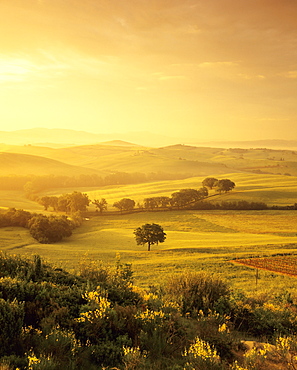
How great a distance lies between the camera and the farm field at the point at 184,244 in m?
32.5

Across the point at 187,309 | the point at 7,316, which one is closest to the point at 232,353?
the point at 187,309

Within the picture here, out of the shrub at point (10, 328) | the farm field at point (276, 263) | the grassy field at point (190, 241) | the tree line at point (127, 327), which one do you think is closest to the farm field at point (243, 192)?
the grassy field at point (190, 241)

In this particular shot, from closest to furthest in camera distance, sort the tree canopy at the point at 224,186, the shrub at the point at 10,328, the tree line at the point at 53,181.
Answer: the shrub at the point at 10,328 → the tree canopy at the point at 224,186 → the tree line at the point at 53,181

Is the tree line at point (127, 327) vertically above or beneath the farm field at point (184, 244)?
above

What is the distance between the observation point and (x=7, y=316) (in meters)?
7.94

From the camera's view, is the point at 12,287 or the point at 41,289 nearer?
the point at 12,287

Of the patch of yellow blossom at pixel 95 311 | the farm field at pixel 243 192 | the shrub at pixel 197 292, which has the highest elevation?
the farm field at pixel 243 192

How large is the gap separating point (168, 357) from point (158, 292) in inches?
213

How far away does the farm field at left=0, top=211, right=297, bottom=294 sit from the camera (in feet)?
107

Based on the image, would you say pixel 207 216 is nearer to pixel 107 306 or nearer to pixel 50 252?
pixel 50 252

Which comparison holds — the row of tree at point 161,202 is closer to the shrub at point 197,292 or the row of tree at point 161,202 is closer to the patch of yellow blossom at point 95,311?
the shrub at point 197,292

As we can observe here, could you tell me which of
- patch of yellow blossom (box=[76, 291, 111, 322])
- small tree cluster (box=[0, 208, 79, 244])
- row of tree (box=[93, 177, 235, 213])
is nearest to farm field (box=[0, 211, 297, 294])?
small tree cluster (box=[0, 208, 79, 244])

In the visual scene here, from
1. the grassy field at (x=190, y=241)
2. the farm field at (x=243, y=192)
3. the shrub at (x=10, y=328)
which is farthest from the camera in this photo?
the farm field at (x=243, y=192)

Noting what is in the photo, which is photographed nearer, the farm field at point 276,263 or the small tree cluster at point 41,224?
the farm field at point 276,263
